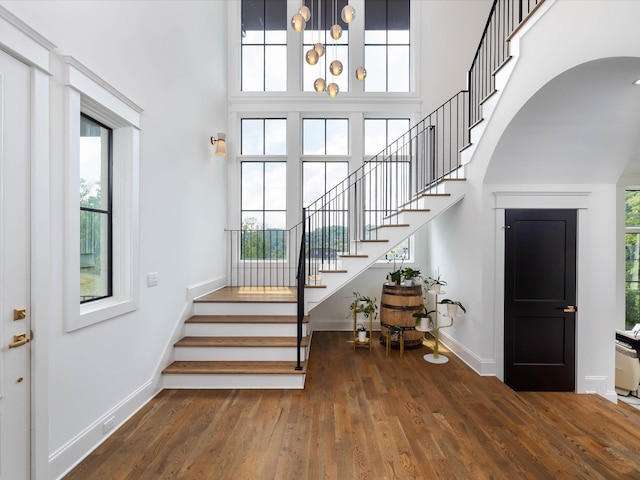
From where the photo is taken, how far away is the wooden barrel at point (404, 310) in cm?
407

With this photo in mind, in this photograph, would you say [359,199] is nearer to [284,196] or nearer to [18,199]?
[284,196]

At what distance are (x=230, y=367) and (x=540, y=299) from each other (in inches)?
143

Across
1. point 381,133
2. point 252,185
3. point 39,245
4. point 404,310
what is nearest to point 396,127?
point 381,133

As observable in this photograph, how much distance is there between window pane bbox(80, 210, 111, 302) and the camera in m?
2.23

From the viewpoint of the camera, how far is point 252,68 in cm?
540

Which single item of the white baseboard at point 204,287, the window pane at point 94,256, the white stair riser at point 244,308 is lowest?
the white stair riser at point 244,308

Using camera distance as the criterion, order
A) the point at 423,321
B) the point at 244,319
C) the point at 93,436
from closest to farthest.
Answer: the point at 93,436 < the point at 244,319 < the point at 423,321

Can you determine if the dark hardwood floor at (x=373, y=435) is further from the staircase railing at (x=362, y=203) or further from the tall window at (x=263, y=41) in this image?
the tall window at (x=263, y=41)

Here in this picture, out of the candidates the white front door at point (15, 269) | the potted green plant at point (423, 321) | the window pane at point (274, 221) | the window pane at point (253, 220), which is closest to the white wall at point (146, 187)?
the white front door at point (15, 269)

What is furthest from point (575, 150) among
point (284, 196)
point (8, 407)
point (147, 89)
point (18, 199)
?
point (8, 407)

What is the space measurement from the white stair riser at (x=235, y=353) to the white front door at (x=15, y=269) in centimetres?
159

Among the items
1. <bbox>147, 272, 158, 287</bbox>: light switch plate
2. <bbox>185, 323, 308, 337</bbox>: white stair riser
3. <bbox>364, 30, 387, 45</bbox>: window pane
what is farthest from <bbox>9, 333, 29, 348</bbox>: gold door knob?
<bbox>364, 30, 387, 45</bbox>: window pane

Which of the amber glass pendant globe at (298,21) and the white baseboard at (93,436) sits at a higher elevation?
the amber glass pendant globe at (298,21)

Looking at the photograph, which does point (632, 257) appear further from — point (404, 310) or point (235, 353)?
point (235, 353)
